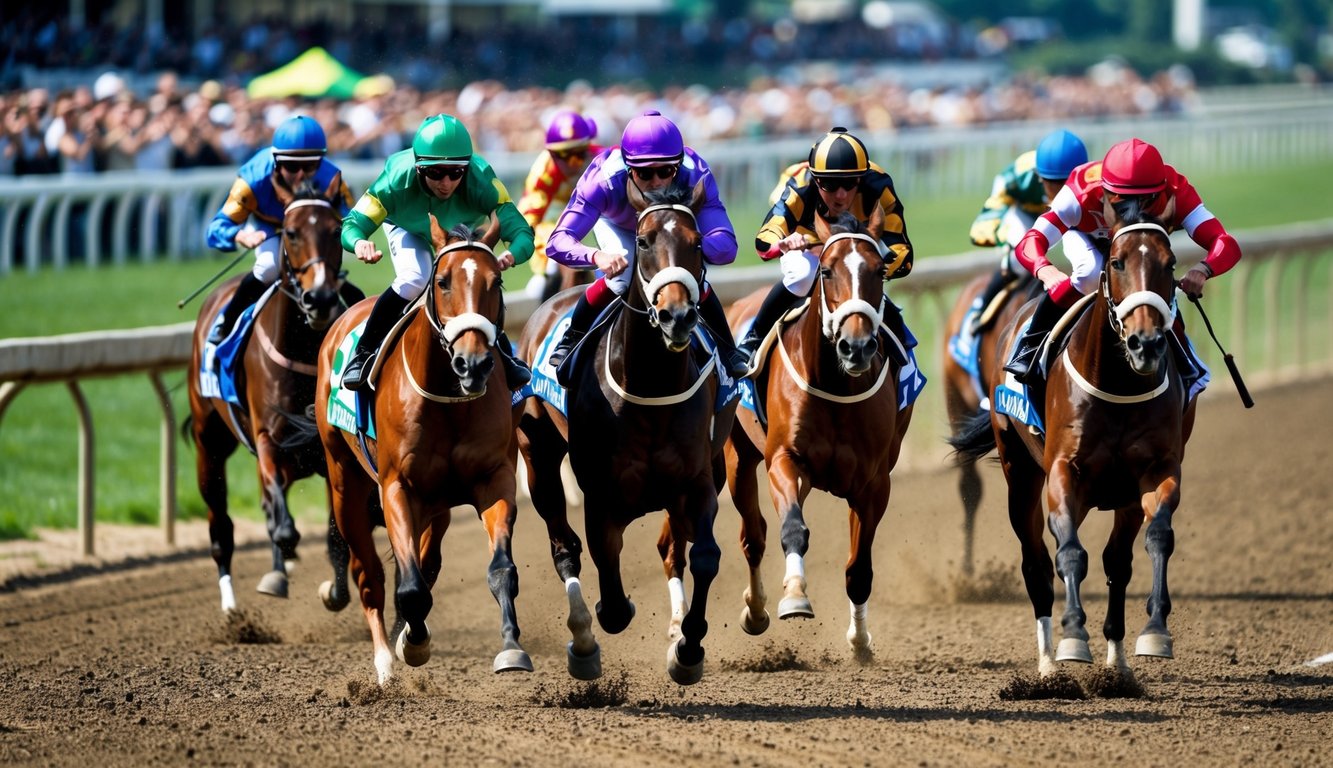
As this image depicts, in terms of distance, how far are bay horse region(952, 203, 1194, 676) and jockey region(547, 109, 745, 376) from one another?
116 cm

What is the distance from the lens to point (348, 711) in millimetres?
5723

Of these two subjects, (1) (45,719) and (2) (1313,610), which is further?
(2) (1313,610)

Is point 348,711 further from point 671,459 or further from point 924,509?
point 924,509

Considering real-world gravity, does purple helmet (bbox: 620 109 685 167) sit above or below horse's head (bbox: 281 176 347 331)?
above

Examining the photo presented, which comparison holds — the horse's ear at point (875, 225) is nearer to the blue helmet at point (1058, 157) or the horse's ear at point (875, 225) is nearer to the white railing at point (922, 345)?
the blue helmet at point (1058, 157)

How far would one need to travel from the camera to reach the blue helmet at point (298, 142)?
750cm

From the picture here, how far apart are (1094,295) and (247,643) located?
3.57m

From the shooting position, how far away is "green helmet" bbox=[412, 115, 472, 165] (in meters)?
6.11

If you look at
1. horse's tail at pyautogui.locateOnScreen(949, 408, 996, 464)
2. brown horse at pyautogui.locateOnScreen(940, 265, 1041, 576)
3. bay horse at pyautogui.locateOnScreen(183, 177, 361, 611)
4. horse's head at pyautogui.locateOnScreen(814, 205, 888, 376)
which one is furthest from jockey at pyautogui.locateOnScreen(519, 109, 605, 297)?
horse's head at pyautogui.locateOnScreen(814, 205, 888, 376)

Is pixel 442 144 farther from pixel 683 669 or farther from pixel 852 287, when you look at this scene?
pixel 683 669

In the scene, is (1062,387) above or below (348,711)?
above

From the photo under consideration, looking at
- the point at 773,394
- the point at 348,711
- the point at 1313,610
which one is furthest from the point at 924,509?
the point at 348,711

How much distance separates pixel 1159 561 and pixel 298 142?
12.6 feet

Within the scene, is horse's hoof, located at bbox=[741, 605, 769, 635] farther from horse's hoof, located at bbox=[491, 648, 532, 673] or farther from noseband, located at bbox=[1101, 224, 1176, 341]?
noseband, located at bbox=[1101, 224, 1176, 341]
